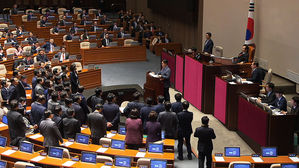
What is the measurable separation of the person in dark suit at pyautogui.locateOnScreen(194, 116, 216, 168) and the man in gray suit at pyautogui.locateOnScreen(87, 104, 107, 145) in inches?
73.3

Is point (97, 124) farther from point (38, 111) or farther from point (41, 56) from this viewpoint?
point (41, 56)

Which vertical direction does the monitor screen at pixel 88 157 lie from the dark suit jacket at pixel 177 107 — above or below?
below

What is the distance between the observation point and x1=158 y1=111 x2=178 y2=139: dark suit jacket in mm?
8836

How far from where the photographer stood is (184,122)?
9.00 m

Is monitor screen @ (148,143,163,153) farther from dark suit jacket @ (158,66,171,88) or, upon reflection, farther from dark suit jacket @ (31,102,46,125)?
dark suit jacket @ (158,66,171,88)

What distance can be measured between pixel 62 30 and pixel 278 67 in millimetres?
10735

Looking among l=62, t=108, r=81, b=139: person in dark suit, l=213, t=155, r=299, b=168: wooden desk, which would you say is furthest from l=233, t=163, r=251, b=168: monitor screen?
l=62, t=108, r=81, b=139: person in dark suit

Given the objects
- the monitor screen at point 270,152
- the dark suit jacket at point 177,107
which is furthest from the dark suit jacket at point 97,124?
the monitor screen at point 270,152

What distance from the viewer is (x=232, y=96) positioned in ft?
35.1

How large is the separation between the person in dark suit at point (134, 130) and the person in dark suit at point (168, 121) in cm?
70

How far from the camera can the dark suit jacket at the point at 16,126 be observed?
842 centimetres

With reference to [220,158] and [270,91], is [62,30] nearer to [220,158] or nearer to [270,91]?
[270,91]

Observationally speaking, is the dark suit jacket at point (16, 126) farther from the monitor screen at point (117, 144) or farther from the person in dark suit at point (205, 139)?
the person in dark suit at point (205, 139)

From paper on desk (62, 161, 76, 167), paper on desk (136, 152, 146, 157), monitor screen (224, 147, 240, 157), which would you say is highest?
monitor screen (224, 147, 240, 157)
